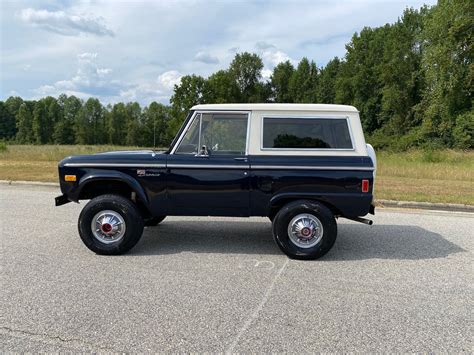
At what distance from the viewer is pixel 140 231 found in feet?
15.8

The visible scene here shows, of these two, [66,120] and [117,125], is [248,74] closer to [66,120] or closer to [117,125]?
[117,125]

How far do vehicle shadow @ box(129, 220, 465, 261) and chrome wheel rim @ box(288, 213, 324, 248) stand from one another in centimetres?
32

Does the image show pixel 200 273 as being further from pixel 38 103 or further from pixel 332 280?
pixel 38 103

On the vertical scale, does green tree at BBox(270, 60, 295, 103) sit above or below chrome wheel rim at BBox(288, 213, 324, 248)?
above

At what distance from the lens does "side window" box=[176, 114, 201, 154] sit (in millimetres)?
4727

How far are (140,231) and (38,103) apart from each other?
93.5 metres

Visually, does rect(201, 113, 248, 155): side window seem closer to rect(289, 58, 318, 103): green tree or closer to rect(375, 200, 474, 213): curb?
rect(375, 200, 474, 213): curb

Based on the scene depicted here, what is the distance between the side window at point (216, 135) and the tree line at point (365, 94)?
3015 mm

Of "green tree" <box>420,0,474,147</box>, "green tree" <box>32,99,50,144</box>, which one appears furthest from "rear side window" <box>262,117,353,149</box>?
"green tree" <box>32,99,50,144</box>

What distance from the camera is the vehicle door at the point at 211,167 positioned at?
15.2 ft

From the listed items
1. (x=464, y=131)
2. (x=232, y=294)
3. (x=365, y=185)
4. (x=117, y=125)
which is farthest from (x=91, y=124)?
(x=232, y=294)

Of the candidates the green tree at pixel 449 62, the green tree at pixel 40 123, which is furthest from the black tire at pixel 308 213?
the green tree at pixel 40 123

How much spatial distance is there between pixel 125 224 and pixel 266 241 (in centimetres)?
215

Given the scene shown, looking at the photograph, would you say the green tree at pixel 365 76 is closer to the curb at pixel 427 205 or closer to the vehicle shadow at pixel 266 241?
the curb at pixel 427 205
